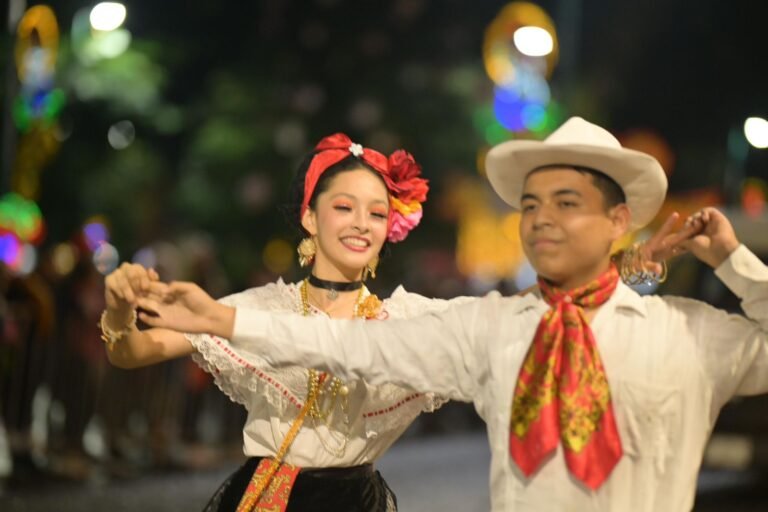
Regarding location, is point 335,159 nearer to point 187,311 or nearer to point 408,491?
point 187,311

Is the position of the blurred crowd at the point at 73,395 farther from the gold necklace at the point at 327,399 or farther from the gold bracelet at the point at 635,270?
the gold bracelet at the point at 635,270

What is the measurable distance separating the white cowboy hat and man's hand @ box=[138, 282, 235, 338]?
98 cm

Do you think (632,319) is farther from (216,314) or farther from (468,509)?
(468,509)

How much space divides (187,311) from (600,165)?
4.36 feet

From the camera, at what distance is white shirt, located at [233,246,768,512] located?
4.05m

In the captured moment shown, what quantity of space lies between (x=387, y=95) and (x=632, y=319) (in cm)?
2039

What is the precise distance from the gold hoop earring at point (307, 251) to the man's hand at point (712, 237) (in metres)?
1.84

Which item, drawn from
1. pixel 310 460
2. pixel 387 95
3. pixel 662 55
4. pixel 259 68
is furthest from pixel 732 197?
pixel 310 460

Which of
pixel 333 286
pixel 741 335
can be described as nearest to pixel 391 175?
pixel 333 286

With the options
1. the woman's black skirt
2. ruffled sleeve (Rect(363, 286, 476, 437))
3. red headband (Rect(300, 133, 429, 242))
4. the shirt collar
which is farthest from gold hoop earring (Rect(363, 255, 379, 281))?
the shirt collar

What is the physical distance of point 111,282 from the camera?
14.0 feet

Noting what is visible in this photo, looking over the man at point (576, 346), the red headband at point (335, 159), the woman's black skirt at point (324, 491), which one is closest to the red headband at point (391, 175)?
the red headband at point (335, 159)

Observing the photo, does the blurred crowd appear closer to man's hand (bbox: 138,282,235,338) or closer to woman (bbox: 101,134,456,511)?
woman (bbox: 101,134,456,511)

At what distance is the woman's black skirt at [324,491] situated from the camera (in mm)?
5211
